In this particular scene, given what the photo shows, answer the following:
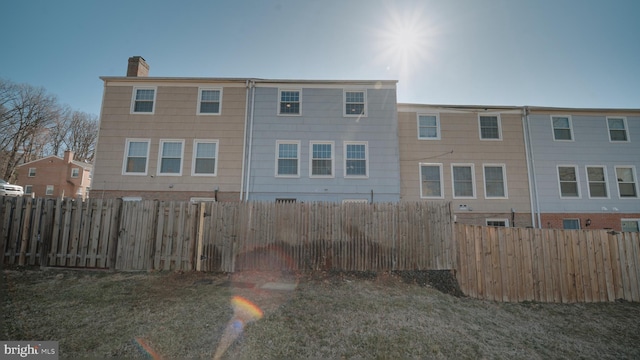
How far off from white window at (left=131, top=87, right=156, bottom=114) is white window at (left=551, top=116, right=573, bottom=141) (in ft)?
66.4

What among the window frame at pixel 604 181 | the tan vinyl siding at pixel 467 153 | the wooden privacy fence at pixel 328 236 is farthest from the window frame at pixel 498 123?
the wooden privacy fence at pixel 328 236

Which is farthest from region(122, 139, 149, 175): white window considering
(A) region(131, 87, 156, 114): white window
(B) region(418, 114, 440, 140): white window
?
(B) region(418, 114, 440, 140): white window

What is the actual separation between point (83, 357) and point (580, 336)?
7132 millimetres

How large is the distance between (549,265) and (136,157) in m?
15.5

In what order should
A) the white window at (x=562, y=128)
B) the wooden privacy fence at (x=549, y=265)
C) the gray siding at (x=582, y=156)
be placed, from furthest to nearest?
1. the white window at (x=562, y=128)
2. the gray siding at (x=582, y=156)
3. the wooden privacy fence at (x=549, y=265)

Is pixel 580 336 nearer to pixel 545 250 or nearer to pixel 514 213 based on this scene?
pixel 545 250

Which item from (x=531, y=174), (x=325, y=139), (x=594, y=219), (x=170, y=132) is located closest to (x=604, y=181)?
(x=594, y=219)

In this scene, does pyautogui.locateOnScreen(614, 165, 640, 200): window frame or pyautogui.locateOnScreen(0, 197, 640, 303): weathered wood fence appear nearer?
pyautogui.locateOnScreen(0, 197, 640, 303): weathered wood fence

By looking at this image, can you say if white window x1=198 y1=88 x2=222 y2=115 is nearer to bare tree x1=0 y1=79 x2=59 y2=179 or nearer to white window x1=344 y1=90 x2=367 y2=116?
white window x1=344 y1=90 x2=367 y2=116

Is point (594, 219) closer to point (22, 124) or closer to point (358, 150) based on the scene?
point (358, 150)

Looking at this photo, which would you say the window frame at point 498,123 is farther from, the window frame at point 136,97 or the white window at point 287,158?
the window frame at point 136,97

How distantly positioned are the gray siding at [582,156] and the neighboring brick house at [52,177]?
142 feet

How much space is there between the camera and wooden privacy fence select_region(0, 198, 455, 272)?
6.41 m

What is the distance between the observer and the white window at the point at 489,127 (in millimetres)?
13992
